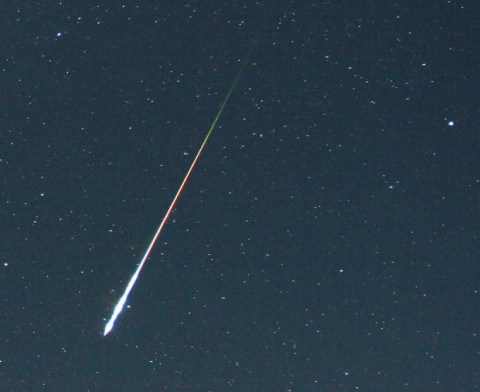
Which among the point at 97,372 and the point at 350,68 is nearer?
the point at 350,68

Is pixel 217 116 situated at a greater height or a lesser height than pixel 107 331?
greater

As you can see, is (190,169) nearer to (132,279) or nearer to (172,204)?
(172,204)

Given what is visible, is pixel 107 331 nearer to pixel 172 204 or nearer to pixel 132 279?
pixel 132 279

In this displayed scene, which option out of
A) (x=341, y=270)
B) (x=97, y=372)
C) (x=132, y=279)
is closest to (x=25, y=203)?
(x=132, y=279)

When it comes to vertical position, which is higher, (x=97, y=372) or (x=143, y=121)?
(x=143, y=121)

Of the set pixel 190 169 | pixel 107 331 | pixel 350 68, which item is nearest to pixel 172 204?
pixel 190 169

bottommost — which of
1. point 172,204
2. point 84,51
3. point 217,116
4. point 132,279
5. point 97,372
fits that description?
point 97,372

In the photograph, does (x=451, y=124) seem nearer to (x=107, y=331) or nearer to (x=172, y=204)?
(x=172, y=204)
